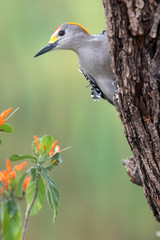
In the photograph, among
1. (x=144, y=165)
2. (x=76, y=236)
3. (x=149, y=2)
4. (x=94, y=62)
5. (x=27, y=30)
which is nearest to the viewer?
(x=149, y=2)

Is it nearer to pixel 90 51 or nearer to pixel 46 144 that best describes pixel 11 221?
pixel 46 144

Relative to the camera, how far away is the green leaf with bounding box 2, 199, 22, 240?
0.82 meters

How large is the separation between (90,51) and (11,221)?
1.64 feet

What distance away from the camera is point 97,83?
1.17 m

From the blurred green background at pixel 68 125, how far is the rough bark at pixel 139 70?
3.82 feet

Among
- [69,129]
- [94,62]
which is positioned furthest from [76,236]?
[94,62]

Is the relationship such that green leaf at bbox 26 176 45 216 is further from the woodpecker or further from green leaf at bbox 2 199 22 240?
the woodpecker

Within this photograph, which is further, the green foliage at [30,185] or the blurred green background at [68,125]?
the blurred green background at [68,125]

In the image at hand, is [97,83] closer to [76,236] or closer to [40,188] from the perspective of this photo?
[40,188]

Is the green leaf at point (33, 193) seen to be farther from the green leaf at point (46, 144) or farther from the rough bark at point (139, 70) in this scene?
the rough bark at point (139, 70)

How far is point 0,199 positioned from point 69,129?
3.68 feet

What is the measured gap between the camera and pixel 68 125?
6.40ft

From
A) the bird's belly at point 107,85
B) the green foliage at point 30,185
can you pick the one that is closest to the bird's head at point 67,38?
the bird's belly at point 107,85

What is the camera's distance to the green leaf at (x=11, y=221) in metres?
0.82
